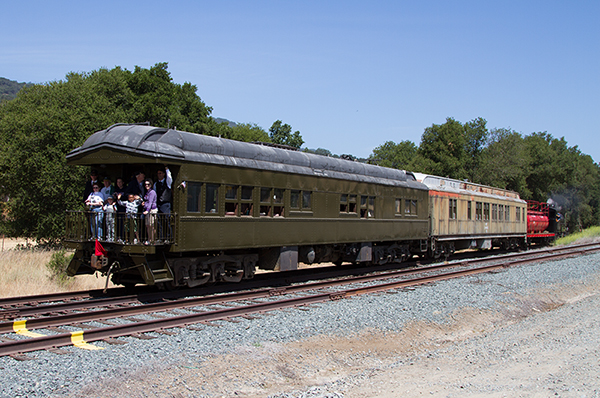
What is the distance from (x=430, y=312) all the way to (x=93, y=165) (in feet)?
27.2

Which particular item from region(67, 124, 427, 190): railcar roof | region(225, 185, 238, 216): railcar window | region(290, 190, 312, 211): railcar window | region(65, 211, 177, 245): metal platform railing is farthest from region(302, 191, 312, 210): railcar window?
region(65, 211, 177, 245): metal platform railing

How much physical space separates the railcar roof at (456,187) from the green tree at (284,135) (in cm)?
4093

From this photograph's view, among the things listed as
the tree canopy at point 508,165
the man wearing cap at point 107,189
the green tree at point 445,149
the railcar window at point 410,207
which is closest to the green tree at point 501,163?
the tree canopy at point 508,165

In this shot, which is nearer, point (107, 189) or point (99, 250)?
point (99, 250)

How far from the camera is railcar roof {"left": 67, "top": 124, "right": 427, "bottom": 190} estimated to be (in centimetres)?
1066

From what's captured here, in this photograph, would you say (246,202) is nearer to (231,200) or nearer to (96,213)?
(231,200)

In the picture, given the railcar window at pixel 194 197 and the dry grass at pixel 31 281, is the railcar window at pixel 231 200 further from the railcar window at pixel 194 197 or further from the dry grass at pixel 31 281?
the dry grass at pixel 31 281

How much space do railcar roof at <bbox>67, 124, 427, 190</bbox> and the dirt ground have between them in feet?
16.1

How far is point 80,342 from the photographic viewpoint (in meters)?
7.46

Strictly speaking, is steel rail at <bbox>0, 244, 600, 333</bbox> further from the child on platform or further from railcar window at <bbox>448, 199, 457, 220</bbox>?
railcar window at <bbox>448, 199, 457, 220</bbox>

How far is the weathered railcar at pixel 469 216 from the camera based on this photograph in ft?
70.0

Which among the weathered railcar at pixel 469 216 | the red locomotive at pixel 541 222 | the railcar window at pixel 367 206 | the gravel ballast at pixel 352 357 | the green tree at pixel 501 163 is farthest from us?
the green tree at pixel 501 163

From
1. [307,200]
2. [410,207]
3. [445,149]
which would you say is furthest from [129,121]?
[445,149]

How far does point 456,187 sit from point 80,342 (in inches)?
757
